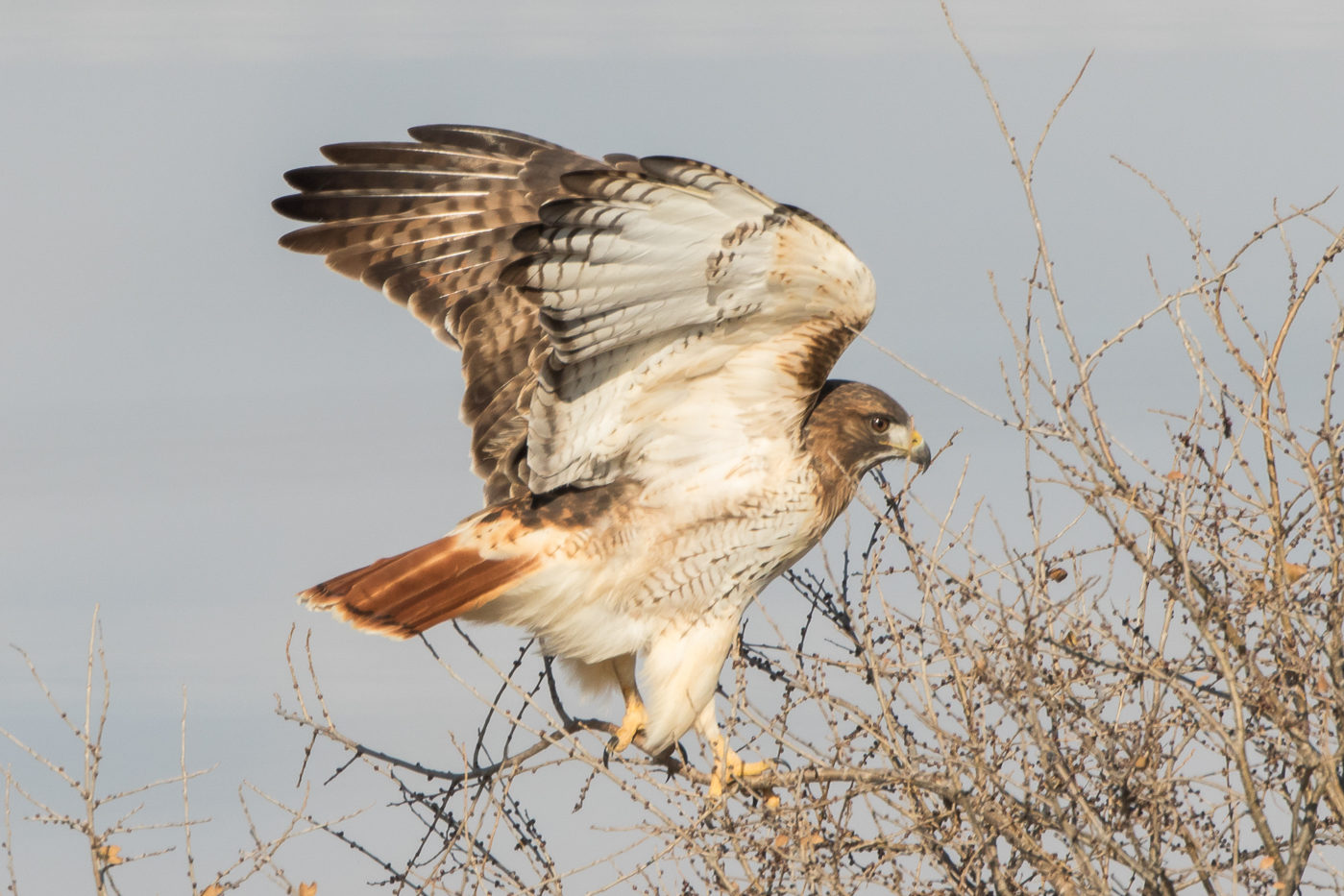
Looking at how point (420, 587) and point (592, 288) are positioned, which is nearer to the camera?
point (592, 288)

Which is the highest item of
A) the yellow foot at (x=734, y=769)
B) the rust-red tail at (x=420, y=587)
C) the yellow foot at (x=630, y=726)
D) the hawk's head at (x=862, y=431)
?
the hawk's head at (x=862, y=431)

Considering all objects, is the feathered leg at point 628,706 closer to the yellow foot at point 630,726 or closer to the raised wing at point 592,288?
the yellow foot at point 630,726

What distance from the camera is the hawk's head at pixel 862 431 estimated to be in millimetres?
4988

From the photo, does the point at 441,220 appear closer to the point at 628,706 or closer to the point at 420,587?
the point at 420,587

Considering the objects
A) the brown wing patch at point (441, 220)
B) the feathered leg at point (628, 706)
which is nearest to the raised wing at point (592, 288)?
the brown wing patch at point (441, 220)

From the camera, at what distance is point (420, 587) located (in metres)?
4.46

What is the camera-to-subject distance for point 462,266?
5449 millimetres

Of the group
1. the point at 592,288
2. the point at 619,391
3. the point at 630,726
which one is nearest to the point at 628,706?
the point at 630,726

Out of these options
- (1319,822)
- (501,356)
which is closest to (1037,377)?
(1319,822)

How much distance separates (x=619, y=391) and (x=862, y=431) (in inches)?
38.4

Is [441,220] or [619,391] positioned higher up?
[441,220]

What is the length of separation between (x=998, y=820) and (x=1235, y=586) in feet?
2.86

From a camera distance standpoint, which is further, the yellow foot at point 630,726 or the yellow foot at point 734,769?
the yellow foot at point 630,726

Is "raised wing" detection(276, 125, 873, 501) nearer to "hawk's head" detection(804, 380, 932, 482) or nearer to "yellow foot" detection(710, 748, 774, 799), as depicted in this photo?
"hawk's head" detection(804, 380, 932, 482)
